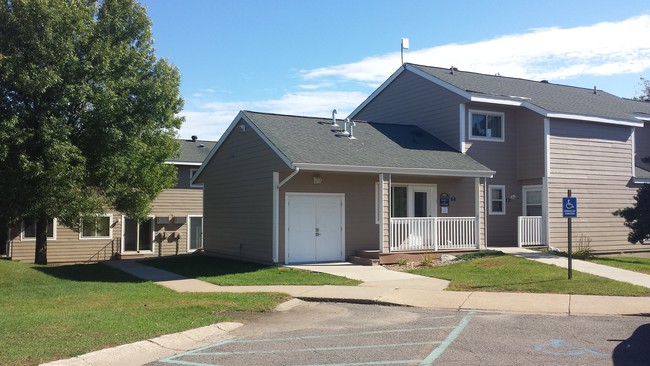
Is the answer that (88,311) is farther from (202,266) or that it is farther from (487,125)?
(487,125)

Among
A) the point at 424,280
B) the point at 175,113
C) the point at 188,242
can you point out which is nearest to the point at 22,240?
the point at 188,242

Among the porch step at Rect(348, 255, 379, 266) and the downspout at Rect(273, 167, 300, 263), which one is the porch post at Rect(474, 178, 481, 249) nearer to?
the porch step at Rect(348, 255, 379, 266)

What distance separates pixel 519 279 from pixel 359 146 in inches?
293

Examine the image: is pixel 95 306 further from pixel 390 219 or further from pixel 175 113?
pixel 175 113

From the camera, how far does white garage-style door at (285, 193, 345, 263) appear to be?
62.1ft

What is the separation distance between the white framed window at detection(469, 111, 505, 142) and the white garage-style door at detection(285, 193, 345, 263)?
22.2ft

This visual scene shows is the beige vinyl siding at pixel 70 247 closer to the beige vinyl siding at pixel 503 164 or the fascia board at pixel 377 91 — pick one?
the fascia board at pixel 377 91

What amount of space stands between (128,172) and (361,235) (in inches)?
316

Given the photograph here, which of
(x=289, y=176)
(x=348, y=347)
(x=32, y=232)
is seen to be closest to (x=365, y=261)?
(x=289, y=176)

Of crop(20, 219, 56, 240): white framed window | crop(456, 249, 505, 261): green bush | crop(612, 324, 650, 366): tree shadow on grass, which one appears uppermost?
crop(20, 219, 56, 240): white framed window

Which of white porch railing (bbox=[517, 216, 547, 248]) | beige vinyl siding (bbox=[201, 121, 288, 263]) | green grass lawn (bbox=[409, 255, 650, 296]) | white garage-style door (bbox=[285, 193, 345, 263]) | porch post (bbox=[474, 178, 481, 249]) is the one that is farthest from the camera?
white porch railing (bbox=[517, 216, 547, 248])

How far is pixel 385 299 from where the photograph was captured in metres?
12.5

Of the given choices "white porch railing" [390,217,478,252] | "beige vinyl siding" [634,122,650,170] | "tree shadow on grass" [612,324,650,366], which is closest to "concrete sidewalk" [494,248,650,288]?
"white porch railing" [390,217,478,252]

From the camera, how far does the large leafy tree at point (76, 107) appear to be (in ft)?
59.9
